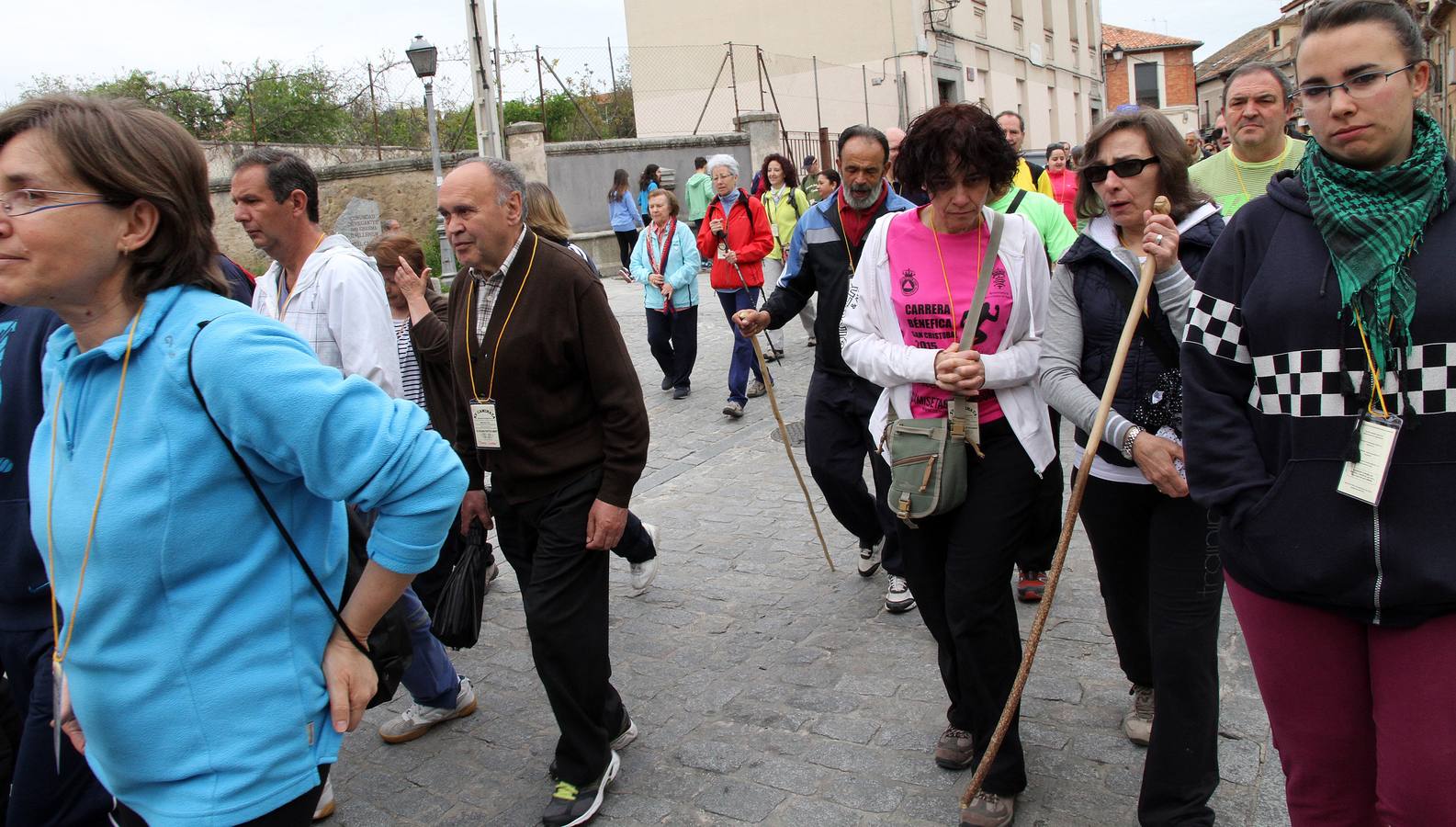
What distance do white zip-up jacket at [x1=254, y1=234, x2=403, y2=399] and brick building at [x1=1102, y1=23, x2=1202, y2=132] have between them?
190 ft

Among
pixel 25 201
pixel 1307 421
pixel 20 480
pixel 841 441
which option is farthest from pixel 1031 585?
pixel 25 201

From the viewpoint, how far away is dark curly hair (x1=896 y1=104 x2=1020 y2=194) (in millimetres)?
3424

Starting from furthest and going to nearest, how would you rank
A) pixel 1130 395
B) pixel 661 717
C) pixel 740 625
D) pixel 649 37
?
pixel 649 37, pixel 740 625, pixel 661 717, pixel 1130 395

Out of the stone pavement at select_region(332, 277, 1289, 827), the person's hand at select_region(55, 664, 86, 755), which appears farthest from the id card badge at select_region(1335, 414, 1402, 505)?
the person's hand at select_region(55, 664, 86, 755)

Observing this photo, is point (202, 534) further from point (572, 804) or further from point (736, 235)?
point (736, 235)

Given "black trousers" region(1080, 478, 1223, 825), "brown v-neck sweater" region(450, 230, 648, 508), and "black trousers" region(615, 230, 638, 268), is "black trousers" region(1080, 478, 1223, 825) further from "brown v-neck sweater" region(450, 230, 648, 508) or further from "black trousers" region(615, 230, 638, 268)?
"black trousers" region(615, 230, 638, 268)

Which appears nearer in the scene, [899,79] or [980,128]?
[980,128]

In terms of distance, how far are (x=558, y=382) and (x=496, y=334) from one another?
253mm

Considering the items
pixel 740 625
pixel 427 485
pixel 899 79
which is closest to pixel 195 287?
pixel 427 485

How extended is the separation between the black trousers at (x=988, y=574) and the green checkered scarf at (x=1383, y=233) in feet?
4.57

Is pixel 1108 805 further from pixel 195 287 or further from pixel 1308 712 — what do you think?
pixel 195 287

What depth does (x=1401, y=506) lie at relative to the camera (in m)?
2.10

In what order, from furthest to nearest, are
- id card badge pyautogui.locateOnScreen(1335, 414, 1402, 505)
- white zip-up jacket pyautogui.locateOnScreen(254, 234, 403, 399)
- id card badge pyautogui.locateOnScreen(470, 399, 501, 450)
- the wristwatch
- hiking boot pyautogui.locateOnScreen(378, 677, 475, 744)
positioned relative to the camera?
hiking boot pyautogui.locateOnScreen(378, 677, 475, 744) < white zip-up jacket pyautogui.locateOnScreen(254, 234, 403, 399) < id card badge pyautogui.locateOnScreen(470, 399, 501, 450) < the wristwatch < id card badge pyautogui.locateOnScreen(1335, 414, 1402, 505)

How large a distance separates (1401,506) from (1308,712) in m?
0.50
